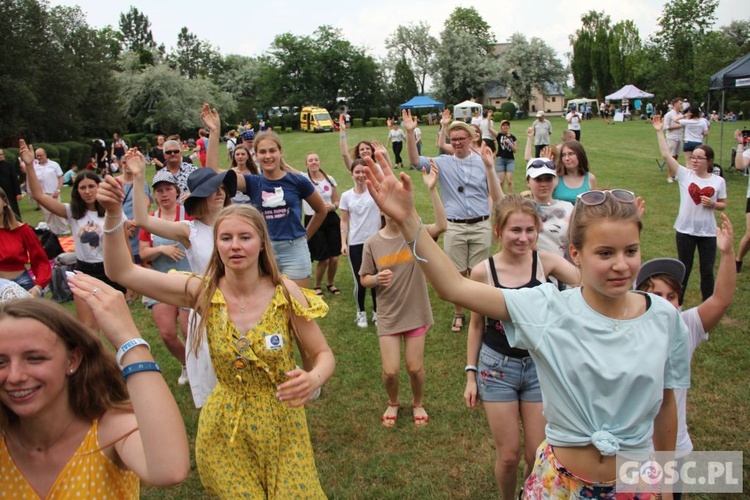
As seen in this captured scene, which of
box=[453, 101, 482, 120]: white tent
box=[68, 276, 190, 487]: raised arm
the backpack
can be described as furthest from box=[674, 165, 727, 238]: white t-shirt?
box=[453, 101, 482, 120]: white tent

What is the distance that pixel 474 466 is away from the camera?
457 cm

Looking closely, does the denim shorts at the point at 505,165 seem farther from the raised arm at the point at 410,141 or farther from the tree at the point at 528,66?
the tree at the point at 528,66

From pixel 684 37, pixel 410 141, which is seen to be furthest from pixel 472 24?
pixel 410 141

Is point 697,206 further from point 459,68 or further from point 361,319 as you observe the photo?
point 459,68

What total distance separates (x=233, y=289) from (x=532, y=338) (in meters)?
1.57

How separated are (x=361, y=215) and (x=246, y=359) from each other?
4.50 metres

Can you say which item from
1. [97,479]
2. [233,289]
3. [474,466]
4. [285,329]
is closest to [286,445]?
[285,329]

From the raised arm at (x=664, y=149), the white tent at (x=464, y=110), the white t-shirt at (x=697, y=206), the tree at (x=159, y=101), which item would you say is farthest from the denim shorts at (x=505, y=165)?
the white tent at (x=464, y=110)

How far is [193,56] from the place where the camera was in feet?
335

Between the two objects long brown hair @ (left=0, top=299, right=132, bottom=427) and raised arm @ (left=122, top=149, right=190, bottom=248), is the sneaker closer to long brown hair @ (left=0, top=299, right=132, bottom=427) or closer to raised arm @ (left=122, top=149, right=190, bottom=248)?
raised arm @ (left=122, top=149, right=190, bottom=248)

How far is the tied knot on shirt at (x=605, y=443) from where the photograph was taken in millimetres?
2201

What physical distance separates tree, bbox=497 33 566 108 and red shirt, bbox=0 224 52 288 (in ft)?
247

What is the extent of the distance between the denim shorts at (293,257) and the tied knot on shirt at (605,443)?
13.6ft

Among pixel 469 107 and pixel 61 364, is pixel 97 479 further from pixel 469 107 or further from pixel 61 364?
pixel 469 107
